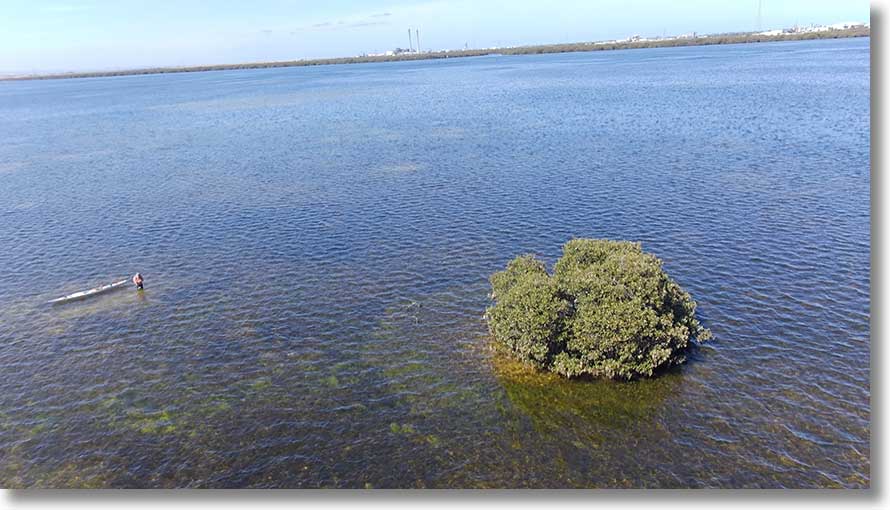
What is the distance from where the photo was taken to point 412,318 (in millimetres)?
50062

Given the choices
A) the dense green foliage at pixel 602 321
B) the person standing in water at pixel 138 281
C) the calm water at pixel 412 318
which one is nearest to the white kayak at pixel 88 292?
the calm water at pixel 412 318

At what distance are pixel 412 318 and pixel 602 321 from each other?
55.0ft

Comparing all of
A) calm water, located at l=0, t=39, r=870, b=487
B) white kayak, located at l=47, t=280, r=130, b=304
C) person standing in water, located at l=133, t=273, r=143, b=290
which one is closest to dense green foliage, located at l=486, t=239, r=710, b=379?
calm water, located at l=0, t=39, r=870, b=487

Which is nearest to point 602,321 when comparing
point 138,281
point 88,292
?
point 138,281

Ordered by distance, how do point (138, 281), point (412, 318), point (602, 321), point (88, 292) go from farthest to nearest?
point (138, 281) → point (88, 292) → point (412, 318) → point (602, 321)

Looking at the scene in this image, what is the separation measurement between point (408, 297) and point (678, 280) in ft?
79.0

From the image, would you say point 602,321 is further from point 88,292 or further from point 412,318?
point 88,292

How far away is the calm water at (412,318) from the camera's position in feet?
112

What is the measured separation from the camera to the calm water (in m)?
34.2

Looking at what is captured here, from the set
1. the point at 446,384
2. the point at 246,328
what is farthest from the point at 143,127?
the point at 446,384

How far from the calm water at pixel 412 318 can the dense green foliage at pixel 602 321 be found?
1.48m

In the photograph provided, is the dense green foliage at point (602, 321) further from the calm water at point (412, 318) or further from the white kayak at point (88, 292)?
the white kayak at point (88, 292)

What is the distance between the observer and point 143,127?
159125mm

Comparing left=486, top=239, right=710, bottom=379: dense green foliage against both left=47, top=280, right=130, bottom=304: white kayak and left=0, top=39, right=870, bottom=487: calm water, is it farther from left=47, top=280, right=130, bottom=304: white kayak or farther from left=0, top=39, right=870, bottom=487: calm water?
left=47, top=280, right=130, bottom=304: white kayak
